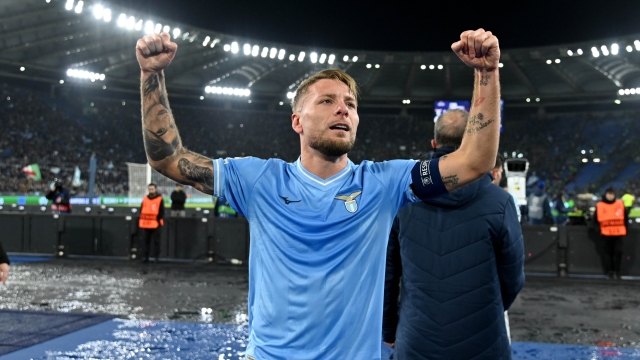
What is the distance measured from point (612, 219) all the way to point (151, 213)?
10844 mm

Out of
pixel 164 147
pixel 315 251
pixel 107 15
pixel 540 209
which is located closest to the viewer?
pixel 315 251

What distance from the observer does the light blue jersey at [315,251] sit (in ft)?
6.78

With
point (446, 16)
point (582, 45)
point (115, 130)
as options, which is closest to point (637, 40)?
point (582, 45)

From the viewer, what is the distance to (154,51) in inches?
91.4

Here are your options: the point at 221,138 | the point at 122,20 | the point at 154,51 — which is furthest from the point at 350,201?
the point at 221,138

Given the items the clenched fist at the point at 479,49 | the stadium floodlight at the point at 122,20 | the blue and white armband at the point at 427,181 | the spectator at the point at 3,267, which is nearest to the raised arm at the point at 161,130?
the blue and white armband at the point at 427,181

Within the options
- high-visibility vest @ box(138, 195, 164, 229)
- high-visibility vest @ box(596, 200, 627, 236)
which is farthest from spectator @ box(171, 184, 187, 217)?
high-visibility vest @ box(596, 200, 627, 236)

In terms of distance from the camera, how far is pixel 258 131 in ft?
143

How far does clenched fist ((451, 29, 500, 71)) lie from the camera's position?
213 centimetres

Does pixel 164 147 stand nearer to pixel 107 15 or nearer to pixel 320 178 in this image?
pixel 320 178

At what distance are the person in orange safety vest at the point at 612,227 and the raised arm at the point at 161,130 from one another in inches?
458

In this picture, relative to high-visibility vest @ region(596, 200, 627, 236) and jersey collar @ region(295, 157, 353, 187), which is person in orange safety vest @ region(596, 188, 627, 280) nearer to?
high-visibility vest @ region(596, 200, 627, 236)

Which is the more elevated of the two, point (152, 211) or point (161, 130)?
point (161, 130)

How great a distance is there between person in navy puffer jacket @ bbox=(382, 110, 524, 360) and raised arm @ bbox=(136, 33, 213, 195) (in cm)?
119
